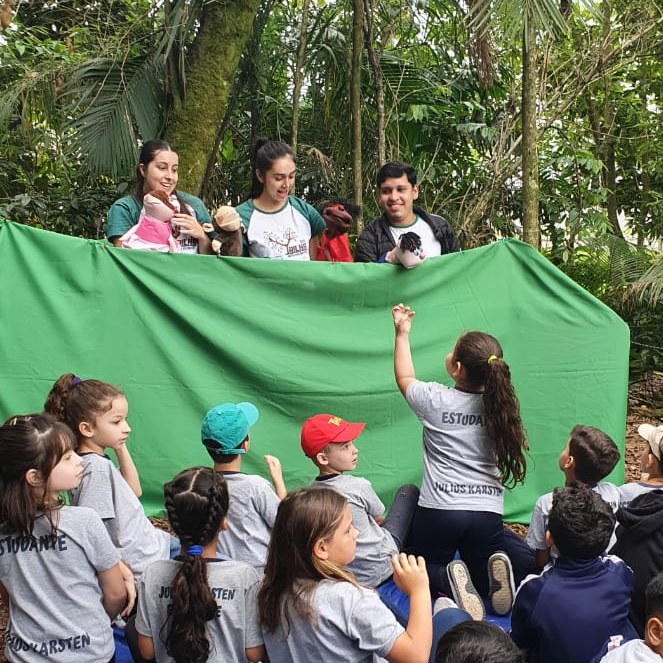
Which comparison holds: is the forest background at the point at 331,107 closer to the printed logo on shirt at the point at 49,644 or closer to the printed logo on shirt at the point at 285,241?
the printed logo on shirt at the point at 285,241

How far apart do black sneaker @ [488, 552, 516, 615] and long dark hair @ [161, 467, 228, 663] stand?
1.51m

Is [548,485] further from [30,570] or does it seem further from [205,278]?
[30,570]

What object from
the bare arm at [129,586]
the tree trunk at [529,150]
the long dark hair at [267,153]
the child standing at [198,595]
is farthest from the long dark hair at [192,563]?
the tree trunk at [529,150]

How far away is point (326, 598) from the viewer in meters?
2.39

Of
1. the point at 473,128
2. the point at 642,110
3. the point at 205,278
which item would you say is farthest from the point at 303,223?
the point at 642,110

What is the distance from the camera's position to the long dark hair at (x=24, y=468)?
2566 millimetres

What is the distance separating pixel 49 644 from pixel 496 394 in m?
1.91

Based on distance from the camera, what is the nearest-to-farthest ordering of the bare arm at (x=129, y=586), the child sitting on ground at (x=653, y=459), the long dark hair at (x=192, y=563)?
the long dark hair at (x=192, y=563) → the bare arm at (x=129, y=586) → the child sitting on ground at (x=653, y=459)

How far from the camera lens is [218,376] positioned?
452 centimetres

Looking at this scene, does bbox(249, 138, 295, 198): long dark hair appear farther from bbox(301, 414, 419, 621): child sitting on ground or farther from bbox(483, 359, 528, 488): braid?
bbox(483, 359, 528, 488): braid

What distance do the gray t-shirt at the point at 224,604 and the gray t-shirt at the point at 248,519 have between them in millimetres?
712

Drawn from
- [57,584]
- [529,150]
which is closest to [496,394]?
[57,584]

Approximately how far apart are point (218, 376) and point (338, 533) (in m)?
2.17

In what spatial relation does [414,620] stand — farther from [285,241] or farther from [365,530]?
[285,241]
